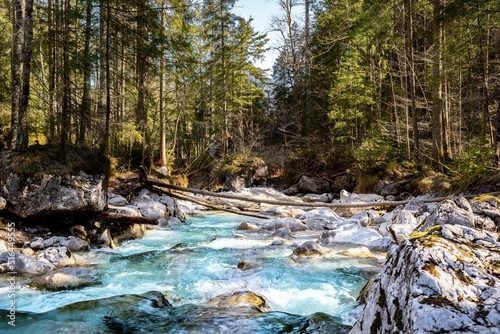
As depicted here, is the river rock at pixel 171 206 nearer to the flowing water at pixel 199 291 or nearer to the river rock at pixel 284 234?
the flowing water at pixel 199 291

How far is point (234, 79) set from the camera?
23.4 m

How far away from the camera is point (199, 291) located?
181 inches

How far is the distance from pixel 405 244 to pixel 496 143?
9.14 m

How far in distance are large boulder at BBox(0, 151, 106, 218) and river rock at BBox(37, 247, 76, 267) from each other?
3.77 ft

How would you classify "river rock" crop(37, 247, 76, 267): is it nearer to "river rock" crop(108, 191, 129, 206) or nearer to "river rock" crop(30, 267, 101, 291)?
"river rock" crop(30, 267, 101, 291)

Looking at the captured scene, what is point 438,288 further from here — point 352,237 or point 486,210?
point 352,237

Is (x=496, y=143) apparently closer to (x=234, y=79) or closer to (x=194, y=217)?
(x=194, y=217)

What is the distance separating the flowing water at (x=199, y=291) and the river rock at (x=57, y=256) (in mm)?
307

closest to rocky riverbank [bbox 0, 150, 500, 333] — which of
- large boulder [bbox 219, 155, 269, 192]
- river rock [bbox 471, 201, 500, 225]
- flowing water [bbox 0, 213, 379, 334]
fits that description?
river rock [bbox 471, 201, 500, 225]

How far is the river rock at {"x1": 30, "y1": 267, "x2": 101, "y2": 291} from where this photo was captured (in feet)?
14.8

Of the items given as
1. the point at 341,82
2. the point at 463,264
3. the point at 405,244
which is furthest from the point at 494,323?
the point at 341,82

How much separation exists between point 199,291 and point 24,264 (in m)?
2.87

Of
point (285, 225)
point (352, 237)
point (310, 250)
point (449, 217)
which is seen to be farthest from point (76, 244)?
point (449, 217)

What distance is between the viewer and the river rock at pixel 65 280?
14.8ft
